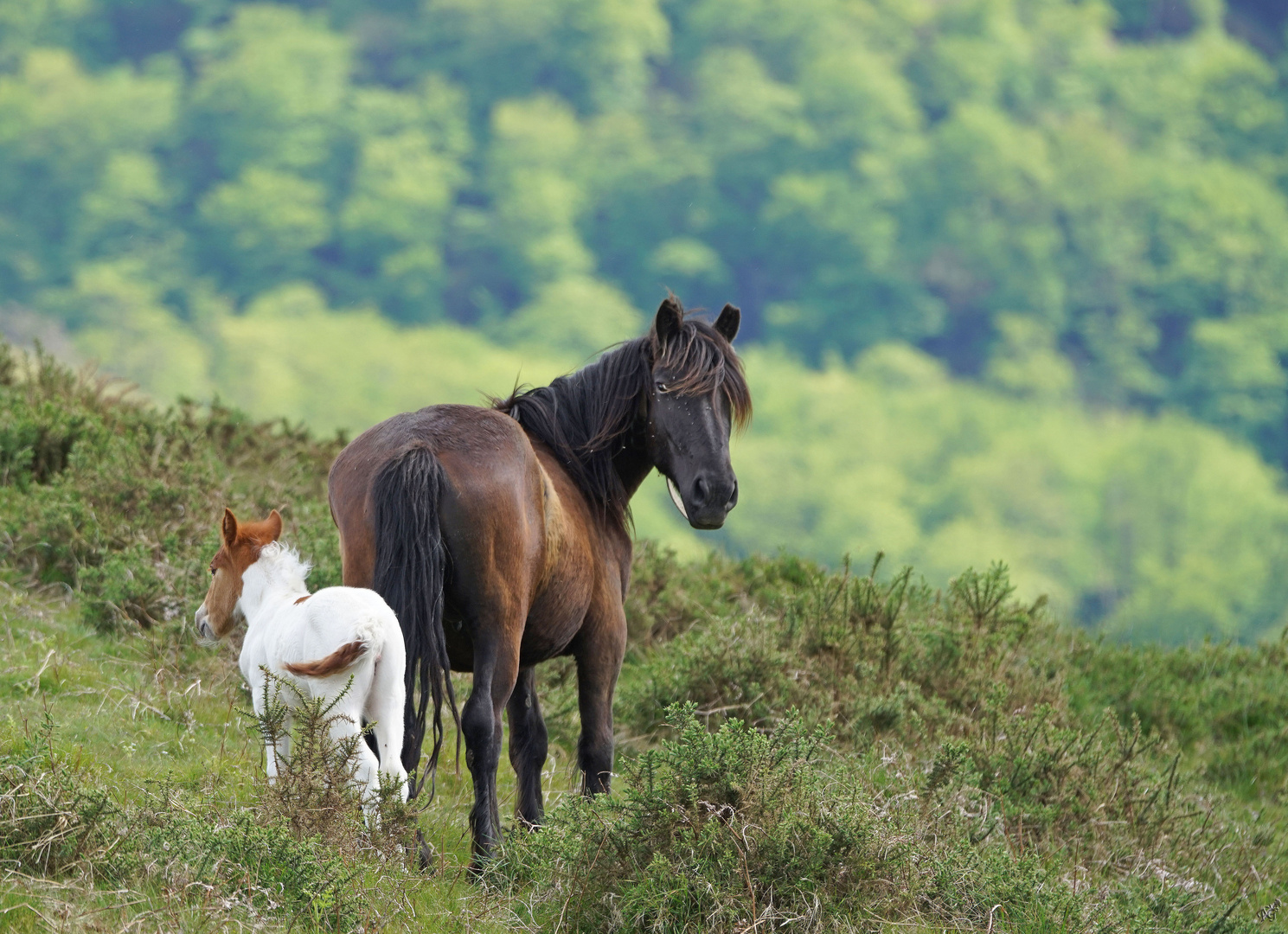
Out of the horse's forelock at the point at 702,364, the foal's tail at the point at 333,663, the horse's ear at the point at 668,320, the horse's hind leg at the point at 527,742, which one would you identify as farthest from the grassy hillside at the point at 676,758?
the horse's ear at the point at 668,320

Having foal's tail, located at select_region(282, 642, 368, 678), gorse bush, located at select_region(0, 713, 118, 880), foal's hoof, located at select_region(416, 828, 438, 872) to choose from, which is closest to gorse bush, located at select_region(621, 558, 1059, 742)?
foal's hoof, located at select_region(416, 828, 438, 872)

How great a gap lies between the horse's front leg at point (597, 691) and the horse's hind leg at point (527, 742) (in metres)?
0.18

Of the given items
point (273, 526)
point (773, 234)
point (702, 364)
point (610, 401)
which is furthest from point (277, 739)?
point (773, 234)

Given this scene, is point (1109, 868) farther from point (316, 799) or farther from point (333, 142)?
point (333, 142)

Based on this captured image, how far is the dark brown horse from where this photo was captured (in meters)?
4.16

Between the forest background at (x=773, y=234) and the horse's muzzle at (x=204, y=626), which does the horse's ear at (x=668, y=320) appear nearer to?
the horse's muzzle at (x=204, y=626)

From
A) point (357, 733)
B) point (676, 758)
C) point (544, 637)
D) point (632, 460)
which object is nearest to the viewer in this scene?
point (357, 733)

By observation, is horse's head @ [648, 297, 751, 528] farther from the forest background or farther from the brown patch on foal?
the forest background

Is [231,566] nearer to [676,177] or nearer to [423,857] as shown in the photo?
[423,857]

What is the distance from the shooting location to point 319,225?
76750 mm

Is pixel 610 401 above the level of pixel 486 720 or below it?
above

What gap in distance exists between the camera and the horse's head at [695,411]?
196 inches

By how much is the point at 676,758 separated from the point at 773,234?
82425 mm

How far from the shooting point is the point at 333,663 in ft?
12.5
